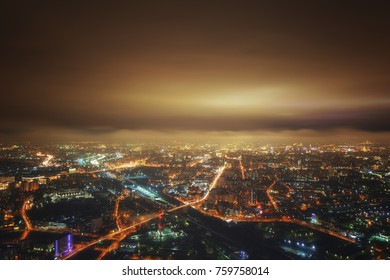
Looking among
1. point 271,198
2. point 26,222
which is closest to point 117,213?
point 26,222

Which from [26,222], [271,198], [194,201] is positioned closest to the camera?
[26,222]

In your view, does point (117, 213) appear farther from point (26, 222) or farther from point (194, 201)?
point (194, 201)

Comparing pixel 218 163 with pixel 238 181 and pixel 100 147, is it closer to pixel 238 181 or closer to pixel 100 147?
pixel 238 181

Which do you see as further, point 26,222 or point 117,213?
point 117,213

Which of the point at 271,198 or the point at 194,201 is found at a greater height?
the point at 271,198

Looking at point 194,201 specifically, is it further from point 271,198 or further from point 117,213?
point 117,213

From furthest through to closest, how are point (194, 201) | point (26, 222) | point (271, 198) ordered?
point (194, 201)
point (271, 198)
point (26, 222)

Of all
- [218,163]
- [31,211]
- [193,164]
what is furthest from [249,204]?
[31,211]

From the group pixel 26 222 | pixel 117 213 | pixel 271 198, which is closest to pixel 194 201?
pixel 271 198
